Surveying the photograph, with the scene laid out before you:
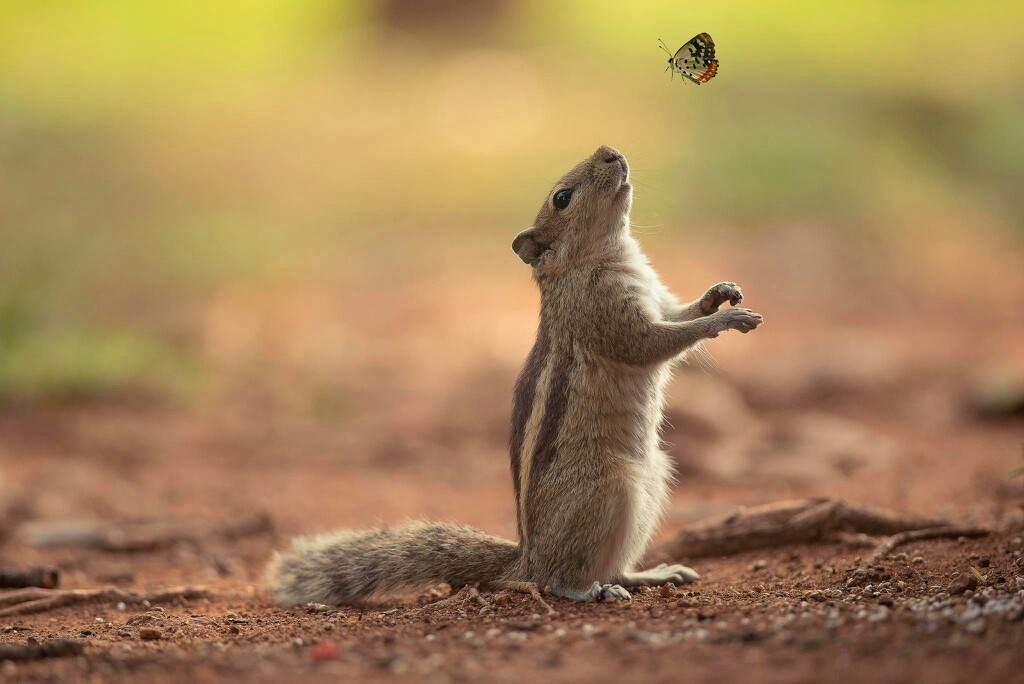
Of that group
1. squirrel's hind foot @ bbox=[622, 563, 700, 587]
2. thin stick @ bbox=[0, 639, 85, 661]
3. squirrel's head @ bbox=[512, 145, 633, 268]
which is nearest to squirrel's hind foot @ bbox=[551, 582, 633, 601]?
squirrel's hind foot @ bbox=[622, 563, 700, 587]

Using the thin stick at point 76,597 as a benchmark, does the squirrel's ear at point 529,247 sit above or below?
above

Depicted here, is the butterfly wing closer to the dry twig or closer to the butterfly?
the butterfly

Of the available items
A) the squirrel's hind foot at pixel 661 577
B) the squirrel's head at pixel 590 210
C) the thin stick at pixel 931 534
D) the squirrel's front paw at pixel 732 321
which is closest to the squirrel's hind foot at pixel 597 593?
the squirrel's hind foot at pixel 661 577

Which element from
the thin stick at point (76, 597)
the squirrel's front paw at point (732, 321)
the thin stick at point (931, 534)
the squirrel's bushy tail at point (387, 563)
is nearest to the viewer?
the squirrel's front paw at point (732, 321)

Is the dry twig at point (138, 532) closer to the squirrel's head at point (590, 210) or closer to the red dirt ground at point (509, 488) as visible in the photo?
the red dirt ground at point (509, 488)

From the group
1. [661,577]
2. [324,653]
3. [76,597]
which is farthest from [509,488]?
[324,653]

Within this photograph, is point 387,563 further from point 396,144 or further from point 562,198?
point 396,144

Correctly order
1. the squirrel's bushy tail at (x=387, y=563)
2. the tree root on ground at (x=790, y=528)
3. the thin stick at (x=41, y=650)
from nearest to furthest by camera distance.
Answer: the thin stick at (x=41, y=650), the squirrel's bushy tail at (x=387, y=563), the tree root on ground at (x=790, y=528)

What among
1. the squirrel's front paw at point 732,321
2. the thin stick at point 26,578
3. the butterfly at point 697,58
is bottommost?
the thin stick at point 26,578
